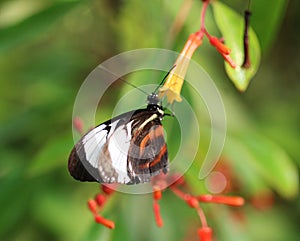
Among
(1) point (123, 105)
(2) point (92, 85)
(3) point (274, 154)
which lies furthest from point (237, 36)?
(3) point (274, 154)

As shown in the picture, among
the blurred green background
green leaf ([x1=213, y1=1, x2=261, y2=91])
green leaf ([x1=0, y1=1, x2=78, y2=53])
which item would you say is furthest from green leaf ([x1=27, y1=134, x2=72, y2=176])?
green leaf ([x1=213, y1=1, x2=261, y2=91])

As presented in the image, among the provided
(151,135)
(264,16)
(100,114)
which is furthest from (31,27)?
(151,135)

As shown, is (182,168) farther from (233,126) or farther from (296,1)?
(296,1)

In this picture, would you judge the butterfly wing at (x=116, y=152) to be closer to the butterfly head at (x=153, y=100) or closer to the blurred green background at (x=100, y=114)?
the butterfly head at (x=153, y=100)

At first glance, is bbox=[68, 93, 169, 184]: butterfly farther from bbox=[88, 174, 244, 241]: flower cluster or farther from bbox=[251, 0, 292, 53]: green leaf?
bbox=[251, 0, 292, 53]: green leaf

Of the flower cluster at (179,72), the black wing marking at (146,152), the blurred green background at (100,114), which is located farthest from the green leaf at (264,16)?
the black wing marking at (146,152)

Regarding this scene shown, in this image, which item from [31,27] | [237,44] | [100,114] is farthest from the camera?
[100,114]

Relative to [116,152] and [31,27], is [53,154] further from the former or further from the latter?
[116,152]

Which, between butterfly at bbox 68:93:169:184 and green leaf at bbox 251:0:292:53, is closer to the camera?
butterfly at bbox 68:93:169:184
